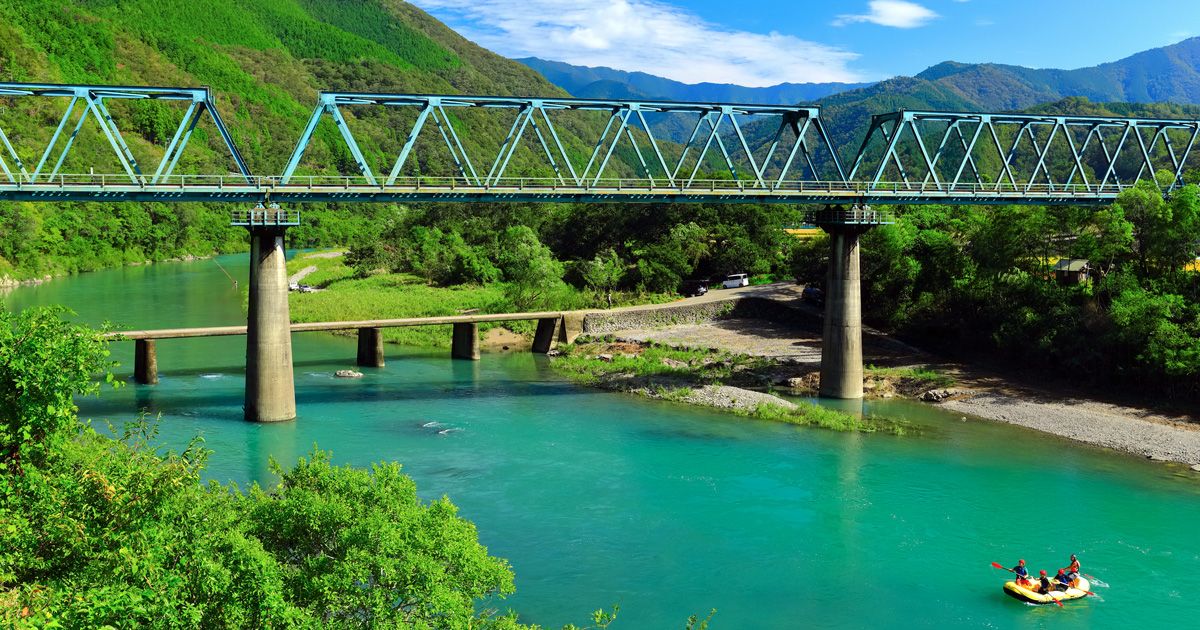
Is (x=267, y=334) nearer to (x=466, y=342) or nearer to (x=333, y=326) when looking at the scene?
(x=333, y=326)

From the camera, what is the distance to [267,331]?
132 feet

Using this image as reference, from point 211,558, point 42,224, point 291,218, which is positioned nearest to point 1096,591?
point 211,558

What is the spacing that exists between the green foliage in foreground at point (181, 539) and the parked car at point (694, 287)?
60.1m

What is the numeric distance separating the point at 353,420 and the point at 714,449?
51.4 ft

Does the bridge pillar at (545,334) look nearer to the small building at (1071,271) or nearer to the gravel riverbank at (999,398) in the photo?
the gravel riverbank at (999,398)

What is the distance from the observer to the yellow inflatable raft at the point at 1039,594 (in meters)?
23.4

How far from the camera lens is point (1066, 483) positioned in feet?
111

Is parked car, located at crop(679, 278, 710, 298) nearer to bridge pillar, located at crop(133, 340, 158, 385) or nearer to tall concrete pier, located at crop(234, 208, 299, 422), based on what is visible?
tall concrete pier, located at crop(234, 208, 299, 422)

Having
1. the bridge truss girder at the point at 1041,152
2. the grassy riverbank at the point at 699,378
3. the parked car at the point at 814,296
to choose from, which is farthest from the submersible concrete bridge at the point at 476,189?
the parked car at the point at 814,296

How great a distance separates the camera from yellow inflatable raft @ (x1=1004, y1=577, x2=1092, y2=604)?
2342cm

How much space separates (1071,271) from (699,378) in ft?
74.2

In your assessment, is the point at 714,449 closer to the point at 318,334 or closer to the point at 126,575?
→ the point at 126,575

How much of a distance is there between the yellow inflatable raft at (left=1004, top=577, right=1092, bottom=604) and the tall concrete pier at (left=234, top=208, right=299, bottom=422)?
95.9 ft

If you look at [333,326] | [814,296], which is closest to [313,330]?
[333,326]
